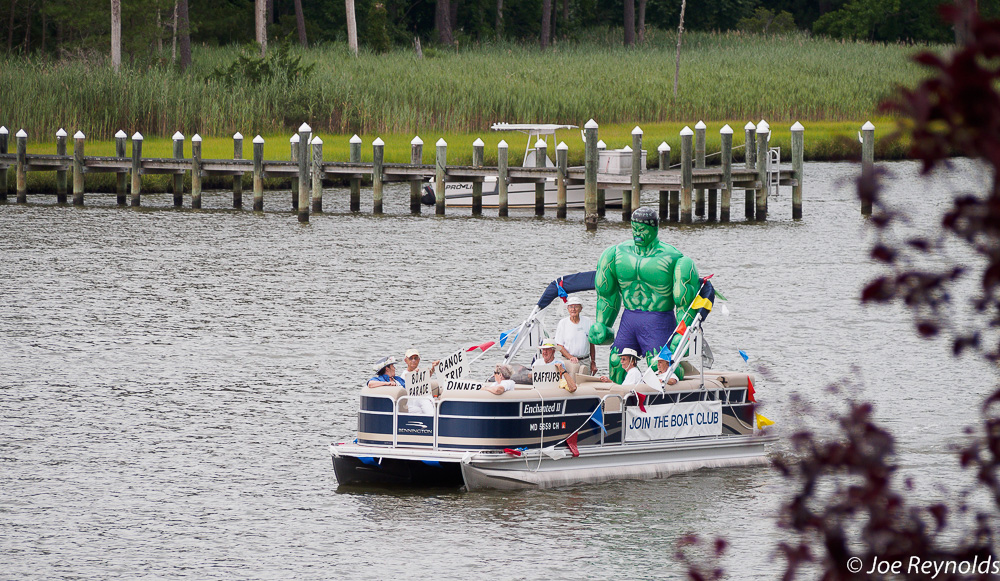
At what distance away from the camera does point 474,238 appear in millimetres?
31953

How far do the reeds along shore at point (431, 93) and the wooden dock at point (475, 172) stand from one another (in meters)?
4.87

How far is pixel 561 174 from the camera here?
3484 cm

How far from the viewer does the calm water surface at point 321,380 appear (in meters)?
11.2

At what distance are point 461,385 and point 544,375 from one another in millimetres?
736

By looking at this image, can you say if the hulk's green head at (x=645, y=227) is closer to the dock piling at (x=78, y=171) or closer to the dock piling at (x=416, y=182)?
the dock piling at (x=416, y=182)

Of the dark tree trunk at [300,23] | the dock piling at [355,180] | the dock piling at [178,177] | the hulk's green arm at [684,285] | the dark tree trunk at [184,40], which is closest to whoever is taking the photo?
the hulk's green arm at [684,285]

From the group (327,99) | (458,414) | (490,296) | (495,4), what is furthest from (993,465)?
(495,4)

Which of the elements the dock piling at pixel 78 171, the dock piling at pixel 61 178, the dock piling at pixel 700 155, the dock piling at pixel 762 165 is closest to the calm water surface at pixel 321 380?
the dock piling at pixel 78 171

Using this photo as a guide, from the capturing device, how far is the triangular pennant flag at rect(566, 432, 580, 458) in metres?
12.3

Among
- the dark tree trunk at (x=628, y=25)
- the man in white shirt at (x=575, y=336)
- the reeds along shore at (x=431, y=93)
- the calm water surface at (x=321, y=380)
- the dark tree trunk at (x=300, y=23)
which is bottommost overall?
the calm water surface at (x=321, y=380)

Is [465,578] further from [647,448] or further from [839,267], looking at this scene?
[839,267]

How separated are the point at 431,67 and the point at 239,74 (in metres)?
7.52

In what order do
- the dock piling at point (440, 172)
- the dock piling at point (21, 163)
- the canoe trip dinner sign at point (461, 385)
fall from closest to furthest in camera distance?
the canoe trip dinner sign at point (461, 385) → the dock piling at point (440, 172) → the dock piling at point (21, 163)

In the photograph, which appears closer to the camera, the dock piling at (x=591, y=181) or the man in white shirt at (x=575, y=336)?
the man in white shirt at (x=575, y=336)
